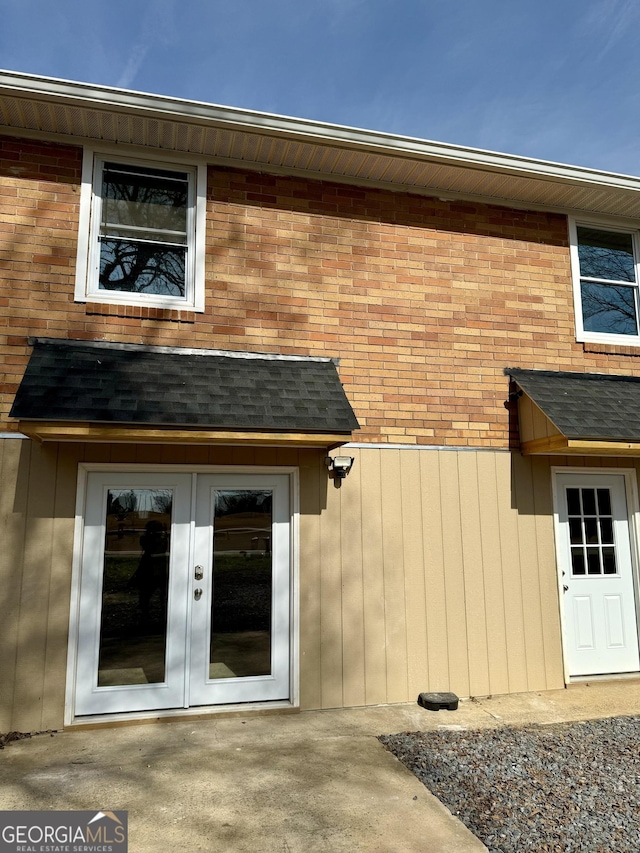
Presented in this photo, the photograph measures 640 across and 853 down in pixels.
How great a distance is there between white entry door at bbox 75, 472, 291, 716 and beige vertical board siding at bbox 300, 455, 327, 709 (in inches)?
6.5

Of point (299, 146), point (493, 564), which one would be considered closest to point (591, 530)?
point (493, 564)

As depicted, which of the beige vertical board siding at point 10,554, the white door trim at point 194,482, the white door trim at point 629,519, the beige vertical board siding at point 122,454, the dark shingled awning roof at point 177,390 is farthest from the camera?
the white door trim at point 629,519

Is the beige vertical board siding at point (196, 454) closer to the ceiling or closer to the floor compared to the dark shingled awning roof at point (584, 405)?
closer to the floor

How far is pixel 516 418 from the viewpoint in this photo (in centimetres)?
663

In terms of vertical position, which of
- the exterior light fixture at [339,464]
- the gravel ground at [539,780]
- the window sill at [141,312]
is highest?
the window sill at [141,312]

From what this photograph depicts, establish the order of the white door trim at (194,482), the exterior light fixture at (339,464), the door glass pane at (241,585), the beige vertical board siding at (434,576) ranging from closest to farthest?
1. the white door trim at (194,482)
2. the door glass pane at (241,585)
3. the exterior light fixture at (339,464)
4. the beige vertical board siding at (434,576)

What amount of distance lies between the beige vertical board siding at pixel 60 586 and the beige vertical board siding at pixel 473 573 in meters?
3.96

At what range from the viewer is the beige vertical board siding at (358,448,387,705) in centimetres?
579

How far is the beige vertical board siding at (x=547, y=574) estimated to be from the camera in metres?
6.30

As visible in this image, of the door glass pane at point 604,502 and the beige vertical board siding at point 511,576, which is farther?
the door glass pane at point 604,502

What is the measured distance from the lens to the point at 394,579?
5984mm

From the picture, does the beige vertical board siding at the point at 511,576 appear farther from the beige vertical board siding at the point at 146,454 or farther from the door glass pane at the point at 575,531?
the beige vertical board siding at the point at 146,454

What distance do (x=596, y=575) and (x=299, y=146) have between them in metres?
5.84

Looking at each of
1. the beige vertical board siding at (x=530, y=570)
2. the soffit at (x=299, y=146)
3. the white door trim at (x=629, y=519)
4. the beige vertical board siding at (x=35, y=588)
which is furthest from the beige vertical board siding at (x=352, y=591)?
the soffit at (x=299, y=146)
